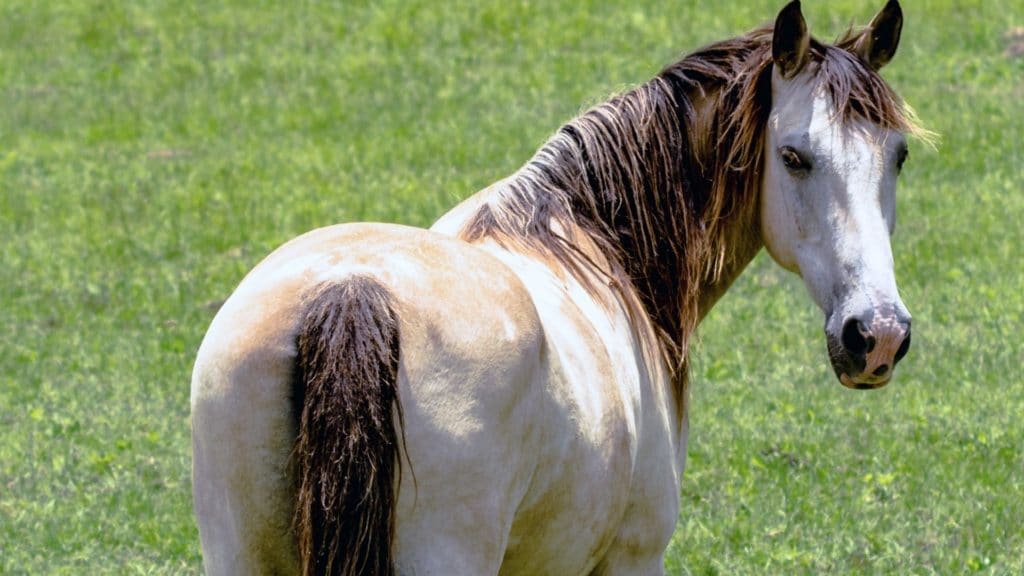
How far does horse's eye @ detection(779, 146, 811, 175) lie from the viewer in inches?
144

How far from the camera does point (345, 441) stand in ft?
8.85

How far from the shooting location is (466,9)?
1537 cm

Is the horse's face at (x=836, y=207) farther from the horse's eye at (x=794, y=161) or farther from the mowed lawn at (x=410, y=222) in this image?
the mowed lawn at (x=410, y=222)

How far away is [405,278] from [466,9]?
505 inches

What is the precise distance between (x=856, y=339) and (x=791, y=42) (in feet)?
2.75

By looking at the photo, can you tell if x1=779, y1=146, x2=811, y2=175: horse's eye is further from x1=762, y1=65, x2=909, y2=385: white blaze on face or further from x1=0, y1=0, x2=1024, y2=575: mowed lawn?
x1=0, y1=0, x2=1024, y2=575: mowed lawn

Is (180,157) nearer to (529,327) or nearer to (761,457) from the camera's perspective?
(761,457)

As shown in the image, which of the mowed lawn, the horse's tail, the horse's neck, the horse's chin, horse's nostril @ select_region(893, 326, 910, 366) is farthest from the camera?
the mowed lawn

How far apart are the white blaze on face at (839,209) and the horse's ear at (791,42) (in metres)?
0.03

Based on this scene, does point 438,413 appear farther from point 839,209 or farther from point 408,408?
point 839,209

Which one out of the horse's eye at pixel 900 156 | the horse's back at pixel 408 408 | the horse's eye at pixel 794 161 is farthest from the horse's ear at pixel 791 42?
the horse's back at pixel 408 408

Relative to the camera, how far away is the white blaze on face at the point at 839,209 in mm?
3377

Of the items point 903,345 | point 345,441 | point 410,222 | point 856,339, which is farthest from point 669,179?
point 410,222

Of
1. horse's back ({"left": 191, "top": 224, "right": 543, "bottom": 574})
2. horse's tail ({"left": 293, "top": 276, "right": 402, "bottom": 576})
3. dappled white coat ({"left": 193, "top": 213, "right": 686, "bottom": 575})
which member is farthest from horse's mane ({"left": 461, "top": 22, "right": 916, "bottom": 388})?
horse's tail ({"left": 293, "top": 276, "right": 402, "bottom": 576})
